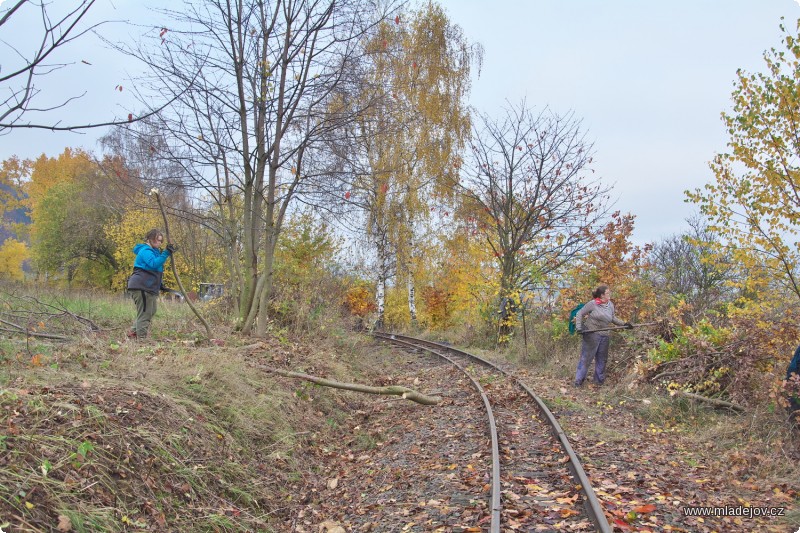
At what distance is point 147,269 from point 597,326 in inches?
316

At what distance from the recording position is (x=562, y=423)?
7.59 m

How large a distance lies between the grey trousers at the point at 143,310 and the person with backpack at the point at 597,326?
7.61m

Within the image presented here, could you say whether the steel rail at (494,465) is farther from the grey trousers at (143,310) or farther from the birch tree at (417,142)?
the birch tree at (417,142)

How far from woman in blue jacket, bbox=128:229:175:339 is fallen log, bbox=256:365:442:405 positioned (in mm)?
1962

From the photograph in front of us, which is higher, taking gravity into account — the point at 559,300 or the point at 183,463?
the point at 559,300

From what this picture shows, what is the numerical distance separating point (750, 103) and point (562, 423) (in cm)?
563

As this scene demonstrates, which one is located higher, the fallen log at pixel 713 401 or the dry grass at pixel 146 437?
the fallen log at pixel 713 401

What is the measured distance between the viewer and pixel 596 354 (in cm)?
1075

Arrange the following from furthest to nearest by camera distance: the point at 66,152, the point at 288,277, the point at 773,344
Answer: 1. the point at 66,152
2. the point at 288,277
3. the point at 773,344

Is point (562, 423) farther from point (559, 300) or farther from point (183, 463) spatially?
point (559, 300)

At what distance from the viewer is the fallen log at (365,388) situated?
→ 818 centimetres

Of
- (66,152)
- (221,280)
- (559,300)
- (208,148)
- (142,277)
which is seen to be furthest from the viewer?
(66,152)

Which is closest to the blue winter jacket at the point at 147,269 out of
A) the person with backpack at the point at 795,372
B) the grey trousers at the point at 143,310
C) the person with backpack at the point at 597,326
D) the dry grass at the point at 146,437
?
the grey trousers at the point at 143,310

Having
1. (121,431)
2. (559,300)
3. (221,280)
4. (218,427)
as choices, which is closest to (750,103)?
(559,300)
